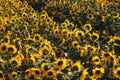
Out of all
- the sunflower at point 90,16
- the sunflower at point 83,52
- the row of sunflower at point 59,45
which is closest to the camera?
the row of sunflower at point 59,45

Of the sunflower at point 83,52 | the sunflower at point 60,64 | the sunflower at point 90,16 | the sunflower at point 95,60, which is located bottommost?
the sunflower at point 90,16

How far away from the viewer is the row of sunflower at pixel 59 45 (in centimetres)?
609

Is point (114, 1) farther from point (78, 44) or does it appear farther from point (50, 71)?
point (50, 71)

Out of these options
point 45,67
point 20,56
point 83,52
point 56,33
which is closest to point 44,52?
point 20,56

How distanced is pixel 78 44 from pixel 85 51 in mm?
473

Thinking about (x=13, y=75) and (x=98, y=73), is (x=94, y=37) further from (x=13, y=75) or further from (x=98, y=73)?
(x=13, y=75)

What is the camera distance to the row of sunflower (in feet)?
20.0

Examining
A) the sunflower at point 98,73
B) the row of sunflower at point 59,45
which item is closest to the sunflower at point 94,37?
the row of sunflower at point 59,45

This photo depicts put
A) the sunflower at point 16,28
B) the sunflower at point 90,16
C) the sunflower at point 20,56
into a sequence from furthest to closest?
the sunflower at point 90,16 < the sunflower at point 16,28 < the sunflower at point 20,56

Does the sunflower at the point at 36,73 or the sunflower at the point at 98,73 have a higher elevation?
the sunflower at the point at 36,73

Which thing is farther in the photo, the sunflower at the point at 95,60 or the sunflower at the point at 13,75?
the sunflower at the point at 95,60

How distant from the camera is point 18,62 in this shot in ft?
21.4

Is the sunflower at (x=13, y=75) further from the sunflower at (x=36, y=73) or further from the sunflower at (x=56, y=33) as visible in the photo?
the sunflower at (x=56, y=33)

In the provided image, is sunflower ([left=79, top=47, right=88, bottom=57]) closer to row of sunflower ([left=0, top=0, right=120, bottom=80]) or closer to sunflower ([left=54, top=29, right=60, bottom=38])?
row of sunflower ([left=0, top=0, right=120, bottom=80])
